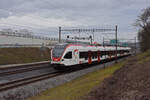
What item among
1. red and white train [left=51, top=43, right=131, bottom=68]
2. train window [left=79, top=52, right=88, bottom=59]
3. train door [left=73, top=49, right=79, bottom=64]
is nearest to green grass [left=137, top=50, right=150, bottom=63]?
red and white train [left=51, top=43, right=131, bottom=68]

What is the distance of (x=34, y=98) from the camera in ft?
32.0

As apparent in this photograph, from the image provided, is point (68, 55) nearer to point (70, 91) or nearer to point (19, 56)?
point (70, 91)

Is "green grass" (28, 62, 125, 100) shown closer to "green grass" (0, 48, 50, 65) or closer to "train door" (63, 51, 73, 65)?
"train door" (63, 51, 73, 65)

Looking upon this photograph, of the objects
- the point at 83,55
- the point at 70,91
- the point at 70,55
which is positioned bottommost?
the point at 70,91

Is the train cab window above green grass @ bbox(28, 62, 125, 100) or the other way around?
above

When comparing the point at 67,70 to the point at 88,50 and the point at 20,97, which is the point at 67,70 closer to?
the point at 88,50

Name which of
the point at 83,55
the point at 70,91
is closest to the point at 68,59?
the point at 83,55

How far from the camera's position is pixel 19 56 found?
3300 cm

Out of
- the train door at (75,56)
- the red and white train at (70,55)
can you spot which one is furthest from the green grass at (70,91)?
the train door at (75,56)

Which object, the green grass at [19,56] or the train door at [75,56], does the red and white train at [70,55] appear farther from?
the green grass at [19,56]

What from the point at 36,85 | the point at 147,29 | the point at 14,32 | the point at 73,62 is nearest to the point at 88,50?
the point at 73,62

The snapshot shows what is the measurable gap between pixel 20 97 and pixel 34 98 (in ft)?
2.65

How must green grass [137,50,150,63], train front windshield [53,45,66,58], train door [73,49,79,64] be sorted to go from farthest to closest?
green grass [137,50,150,63] < train door [73,49,79,64] < train front windshield [53,45,66,58]

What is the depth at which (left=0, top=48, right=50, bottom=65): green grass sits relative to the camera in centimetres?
2878
